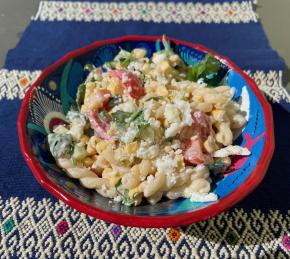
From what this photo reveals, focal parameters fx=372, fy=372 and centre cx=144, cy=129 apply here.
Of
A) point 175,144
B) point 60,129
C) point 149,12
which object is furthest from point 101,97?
point 149,12

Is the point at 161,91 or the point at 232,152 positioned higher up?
the point at 161,91

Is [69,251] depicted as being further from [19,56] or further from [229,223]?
[19,56]

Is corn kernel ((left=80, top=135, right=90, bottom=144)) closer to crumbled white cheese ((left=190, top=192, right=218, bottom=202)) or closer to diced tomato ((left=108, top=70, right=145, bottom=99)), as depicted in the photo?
diced tomato ((left=108, top=70, right=145, bottom=99))

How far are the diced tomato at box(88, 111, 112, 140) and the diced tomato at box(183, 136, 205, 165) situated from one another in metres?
0.21

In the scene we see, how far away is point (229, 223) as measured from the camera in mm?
1003

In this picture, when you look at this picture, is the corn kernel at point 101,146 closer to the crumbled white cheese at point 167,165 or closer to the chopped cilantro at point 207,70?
the crumbled white cheese at point 167,165

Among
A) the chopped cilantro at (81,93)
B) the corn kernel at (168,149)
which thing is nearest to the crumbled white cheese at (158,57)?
the chopped cilantro at (81,93)

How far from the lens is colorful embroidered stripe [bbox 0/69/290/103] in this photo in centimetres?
135

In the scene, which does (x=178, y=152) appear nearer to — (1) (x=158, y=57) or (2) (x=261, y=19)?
(1) (x=158, y=57)

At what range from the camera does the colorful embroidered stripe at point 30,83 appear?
1353 mm

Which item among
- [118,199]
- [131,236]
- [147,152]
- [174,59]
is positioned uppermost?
[174,59]

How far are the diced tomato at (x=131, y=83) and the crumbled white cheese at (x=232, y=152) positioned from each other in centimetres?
27

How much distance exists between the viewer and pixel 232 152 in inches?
38.7

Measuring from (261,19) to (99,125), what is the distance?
1175 millimetres
